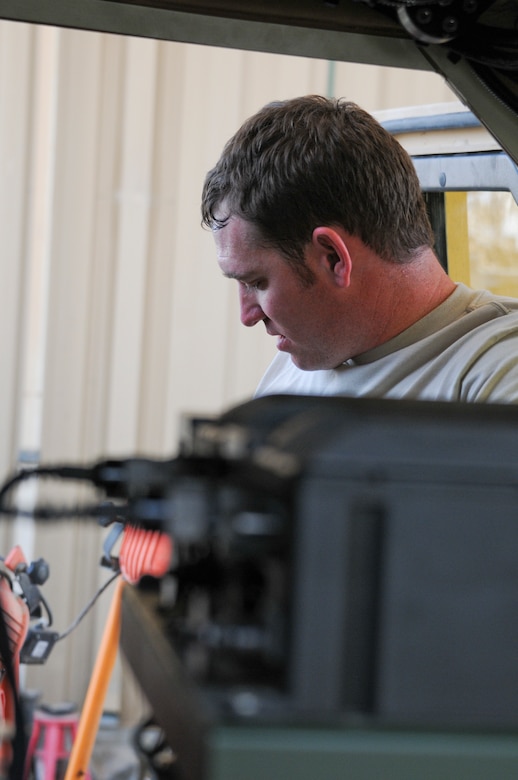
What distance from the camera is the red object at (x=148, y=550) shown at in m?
0.74

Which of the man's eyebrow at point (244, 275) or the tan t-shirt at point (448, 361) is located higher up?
the man's eyebrow at point (244, 275)

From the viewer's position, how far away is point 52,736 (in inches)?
101

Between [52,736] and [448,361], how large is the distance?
1.74m

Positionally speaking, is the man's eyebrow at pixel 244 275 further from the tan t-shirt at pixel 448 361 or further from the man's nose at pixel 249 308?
the tan t-shirt at pixel 448 361

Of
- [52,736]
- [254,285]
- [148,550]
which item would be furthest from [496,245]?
[148,550]

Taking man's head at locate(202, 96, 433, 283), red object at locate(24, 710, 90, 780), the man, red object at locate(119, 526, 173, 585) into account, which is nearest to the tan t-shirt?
the man

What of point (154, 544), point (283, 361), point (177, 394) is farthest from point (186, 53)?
point (154, 544)

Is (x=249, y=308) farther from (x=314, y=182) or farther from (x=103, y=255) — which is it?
(x=103, y=255)

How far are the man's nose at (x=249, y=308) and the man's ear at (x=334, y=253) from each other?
0.41ft

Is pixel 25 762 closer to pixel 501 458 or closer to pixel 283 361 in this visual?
pixel 501 458

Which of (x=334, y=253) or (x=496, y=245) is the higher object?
(x=496, y=245)

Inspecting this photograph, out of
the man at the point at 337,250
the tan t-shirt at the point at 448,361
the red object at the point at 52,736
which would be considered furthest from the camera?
the red object at the point at 52,736

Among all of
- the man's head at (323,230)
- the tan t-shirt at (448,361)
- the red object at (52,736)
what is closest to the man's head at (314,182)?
the man's head at (323,230)

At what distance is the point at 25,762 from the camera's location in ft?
2.09
